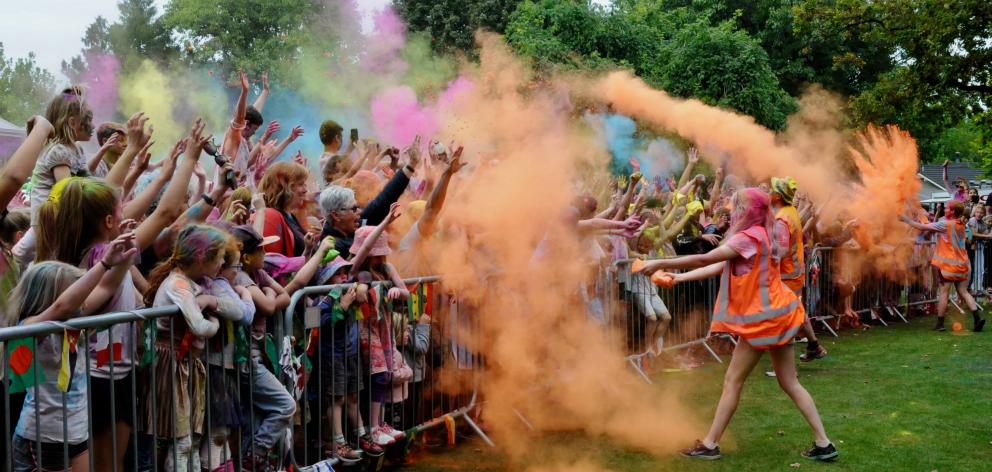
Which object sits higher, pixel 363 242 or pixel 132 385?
pixel 363 242

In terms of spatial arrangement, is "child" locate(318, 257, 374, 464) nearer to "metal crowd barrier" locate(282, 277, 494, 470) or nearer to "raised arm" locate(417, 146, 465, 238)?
"metal crowd barrier" locate(282, 277, 494, 470)

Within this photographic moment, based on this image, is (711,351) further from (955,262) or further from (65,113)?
(65,113)

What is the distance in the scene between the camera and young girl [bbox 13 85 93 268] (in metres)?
4.92

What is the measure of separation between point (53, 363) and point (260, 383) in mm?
1400

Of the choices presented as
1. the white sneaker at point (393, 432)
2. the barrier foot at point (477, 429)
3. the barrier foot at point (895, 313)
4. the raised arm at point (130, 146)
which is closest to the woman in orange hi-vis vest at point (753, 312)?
the barrier foot at point (477, 429)

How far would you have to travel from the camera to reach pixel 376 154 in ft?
28.2

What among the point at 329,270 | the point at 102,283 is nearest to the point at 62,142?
the point at 102,283

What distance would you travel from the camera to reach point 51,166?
16.2 feet

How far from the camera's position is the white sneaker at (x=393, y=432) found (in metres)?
6.19

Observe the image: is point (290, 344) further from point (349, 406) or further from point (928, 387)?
point (928, 387)

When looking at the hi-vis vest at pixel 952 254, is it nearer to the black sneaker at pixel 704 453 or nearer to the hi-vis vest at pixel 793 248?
the hi-vis vest at pixel 793 248

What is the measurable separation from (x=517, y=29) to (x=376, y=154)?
1545cm

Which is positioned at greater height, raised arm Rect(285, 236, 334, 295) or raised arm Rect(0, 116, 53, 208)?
raised arm Rect(0, 116, 53, 208)

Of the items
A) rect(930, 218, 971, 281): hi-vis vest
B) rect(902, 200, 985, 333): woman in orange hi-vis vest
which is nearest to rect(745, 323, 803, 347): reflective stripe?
rect(902, 200, 985, 333): woman in orange hi-vis vest
